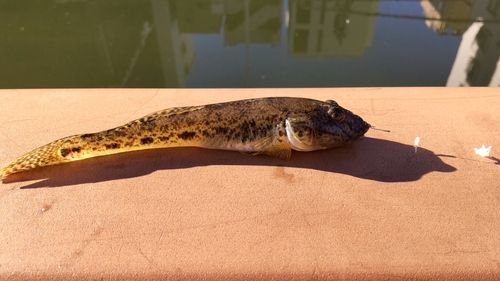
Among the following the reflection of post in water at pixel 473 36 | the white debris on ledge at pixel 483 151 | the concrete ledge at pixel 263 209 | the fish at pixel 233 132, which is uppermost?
the fish at pixel 233 132

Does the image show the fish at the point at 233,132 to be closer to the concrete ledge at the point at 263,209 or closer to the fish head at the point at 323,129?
the fish head at the point at 323,129

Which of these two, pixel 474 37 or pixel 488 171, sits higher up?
pixel 488 171

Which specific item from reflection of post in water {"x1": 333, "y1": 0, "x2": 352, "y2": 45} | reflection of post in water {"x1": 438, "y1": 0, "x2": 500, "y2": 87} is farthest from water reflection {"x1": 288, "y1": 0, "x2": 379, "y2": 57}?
reflection of post in water {"x1": 438, "y1": 0, "x2": 500, "y2": 87}

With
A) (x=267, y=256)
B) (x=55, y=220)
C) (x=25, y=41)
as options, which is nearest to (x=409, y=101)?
(x=267, y=256)

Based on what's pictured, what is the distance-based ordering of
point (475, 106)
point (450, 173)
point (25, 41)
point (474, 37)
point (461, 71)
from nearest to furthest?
point (450, 173)
point (475, 106)
point (461, 71)
point (25, 41)
point (474, 37)

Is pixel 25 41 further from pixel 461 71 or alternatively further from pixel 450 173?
pixel 461 71

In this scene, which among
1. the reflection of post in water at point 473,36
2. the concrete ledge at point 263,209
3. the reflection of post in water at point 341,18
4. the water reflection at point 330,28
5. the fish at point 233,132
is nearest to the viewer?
the concrete ledge at point 263,209

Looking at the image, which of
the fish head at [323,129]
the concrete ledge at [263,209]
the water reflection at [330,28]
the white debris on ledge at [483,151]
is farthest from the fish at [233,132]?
the water reflection at [330,28]
